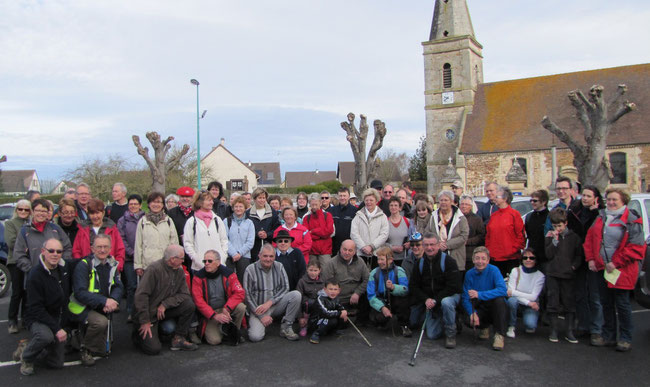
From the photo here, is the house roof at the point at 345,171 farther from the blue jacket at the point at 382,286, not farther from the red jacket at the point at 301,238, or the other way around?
the blue jacket at the point at 382,286

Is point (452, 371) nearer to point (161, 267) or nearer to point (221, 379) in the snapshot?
point (221, 379)

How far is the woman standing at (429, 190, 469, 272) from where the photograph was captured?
6.73 meters

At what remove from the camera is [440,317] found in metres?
6.20

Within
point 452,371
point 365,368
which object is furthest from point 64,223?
point 452,371

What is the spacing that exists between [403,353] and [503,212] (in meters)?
2.48

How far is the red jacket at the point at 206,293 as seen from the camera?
6051mm

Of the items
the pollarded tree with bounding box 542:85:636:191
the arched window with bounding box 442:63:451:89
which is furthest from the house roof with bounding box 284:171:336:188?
the pollarded tree with bounding box 542:85:636:191

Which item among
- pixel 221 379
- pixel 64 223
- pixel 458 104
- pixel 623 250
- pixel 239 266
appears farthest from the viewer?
pixel 458 104

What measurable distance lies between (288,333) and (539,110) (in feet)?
105

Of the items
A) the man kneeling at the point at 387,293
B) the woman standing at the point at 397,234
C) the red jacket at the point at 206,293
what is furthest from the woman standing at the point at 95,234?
the woman standing at the point at 397,234

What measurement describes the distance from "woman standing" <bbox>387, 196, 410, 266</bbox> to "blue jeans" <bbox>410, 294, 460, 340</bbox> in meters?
1.11

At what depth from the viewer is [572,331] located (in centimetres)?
610

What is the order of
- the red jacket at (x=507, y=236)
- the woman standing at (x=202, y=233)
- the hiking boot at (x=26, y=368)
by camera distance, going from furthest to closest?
the woman standing at (x=202, y=233) → the red jacket at (x=507, y=236) → the hiking boot at (x=26, y=368)

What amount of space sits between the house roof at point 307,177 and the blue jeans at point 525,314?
237ft
